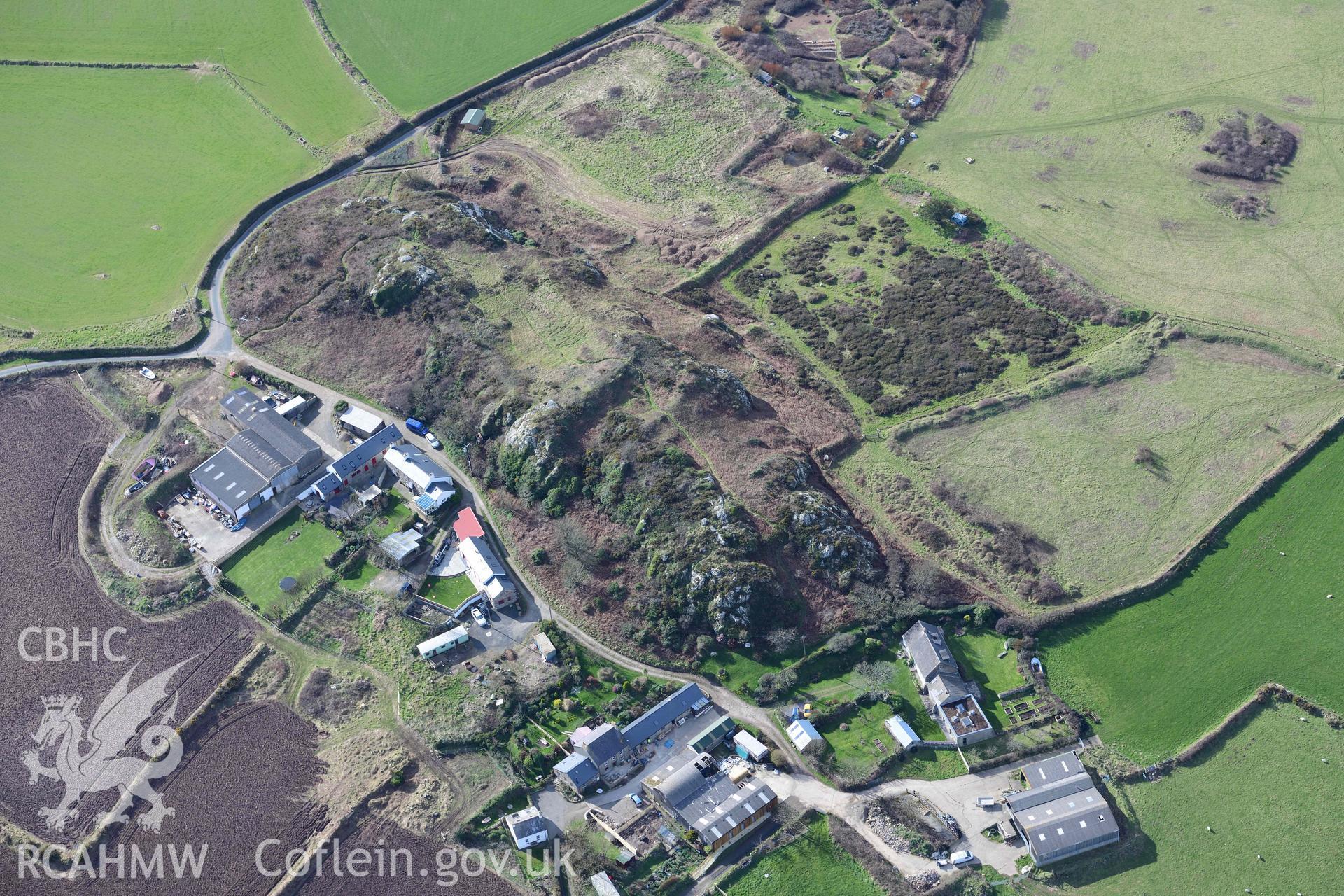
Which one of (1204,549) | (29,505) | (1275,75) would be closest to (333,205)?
(29,505)

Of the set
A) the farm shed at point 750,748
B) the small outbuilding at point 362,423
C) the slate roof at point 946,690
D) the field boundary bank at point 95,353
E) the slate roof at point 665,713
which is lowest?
the slate roof at point 946,690

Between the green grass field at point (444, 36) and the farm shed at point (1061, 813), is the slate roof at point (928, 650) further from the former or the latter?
the green grass field at point (444, 36)

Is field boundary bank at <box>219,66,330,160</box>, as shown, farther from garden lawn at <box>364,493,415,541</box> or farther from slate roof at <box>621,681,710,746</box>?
slate roof at <box>621,681,710,746</box>

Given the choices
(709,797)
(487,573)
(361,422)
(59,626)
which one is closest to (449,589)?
(487,573)

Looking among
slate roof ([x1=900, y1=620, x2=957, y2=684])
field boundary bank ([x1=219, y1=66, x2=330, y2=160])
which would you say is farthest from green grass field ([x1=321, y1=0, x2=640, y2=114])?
slate roof ([x1=900, y1=620, x2=957, y2=684])

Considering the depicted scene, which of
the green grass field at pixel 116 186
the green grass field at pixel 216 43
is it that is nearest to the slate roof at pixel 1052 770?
the green grass field at pixel 116 186
